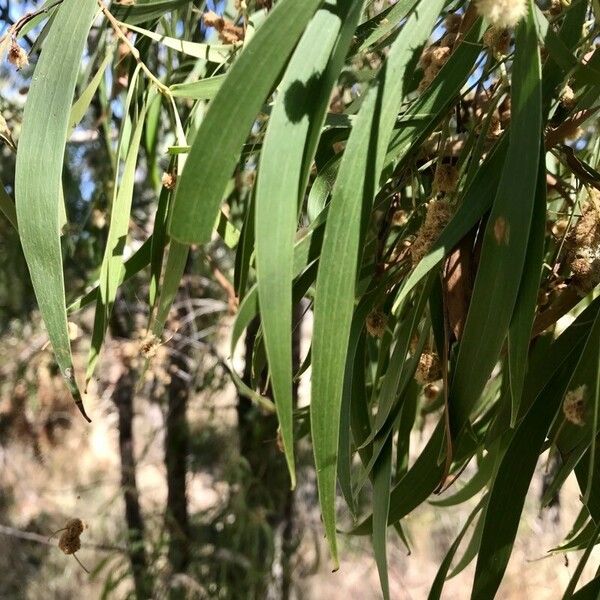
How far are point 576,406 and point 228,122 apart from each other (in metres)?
0.33

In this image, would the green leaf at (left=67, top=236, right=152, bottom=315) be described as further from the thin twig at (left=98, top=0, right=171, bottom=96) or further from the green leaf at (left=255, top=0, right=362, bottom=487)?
the green leaf at (left=255, top=0, right=362, bottom=487)

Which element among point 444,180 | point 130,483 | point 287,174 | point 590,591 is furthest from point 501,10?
point 130,483

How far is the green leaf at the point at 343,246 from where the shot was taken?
0.50 m

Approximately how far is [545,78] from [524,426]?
28 cm

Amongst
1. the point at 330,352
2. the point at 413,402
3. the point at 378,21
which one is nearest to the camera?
the point at 330,352

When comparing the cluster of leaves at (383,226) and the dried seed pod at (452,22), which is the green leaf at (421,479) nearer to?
the cluster of leaves at (383,226)

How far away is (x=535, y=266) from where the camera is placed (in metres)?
0.56

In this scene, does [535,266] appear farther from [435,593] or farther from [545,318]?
[435,593]

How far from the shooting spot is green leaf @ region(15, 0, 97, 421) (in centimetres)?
59

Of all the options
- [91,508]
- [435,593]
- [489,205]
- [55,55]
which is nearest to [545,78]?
[489,205]

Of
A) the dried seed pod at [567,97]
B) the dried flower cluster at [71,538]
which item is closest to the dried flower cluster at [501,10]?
the dried seed pod at [567,97]

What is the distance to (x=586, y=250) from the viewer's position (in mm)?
670

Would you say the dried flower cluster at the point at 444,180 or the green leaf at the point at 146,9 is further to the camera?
the green leaf at the point at 146,9

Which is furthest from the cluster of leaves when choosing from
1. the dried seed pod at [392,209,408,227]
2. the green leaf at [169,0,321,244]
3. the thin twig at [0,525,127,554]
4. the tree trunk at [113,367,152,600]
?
the tree trunk at [113,367,152,600]
